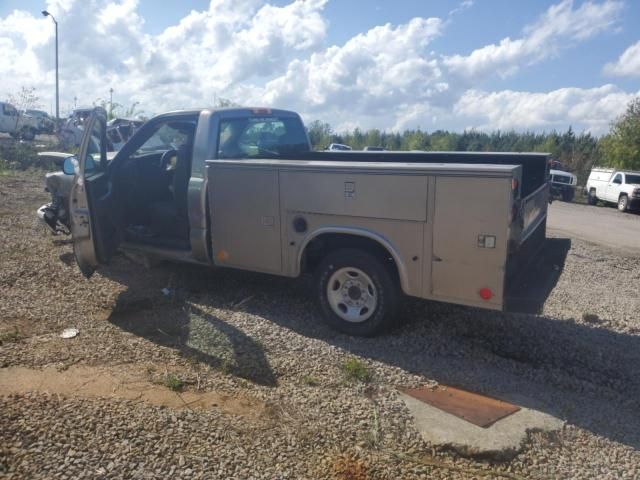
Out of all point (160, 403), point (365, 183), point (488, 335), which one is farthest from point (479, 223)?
point (160, 403)

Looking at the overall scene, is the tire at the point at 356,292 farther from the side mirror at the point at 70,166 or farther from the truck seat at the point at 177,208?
the side mirror at the point at 70,166

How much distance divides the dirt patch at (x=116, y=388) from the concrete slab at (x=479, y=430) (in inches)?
43.1

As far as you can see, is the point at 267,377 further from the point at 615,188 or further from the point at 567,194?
the point at 567,194

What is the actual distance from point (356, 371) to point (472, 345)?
51.0 inches

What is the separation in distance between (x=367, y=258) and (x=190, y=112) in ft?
8.65

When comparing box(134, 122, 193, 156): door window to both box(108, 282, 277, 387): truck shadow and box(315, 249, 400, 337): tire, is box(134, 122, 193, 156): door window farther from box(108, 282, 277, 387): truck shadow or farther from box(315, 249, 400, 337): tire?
box(315, 249, 400, 337): tire

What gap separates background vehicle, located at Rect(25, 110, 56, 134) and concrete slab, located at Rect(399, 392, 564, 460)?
35.6 metres

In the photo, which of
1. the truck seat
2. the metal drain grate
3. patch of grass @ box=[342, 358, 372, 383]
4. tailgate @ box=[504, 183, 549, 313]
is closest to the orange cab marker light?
tailgate @ box=[504, 183, 549, 313]

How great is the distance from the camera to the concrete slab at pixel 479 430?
11.7ft

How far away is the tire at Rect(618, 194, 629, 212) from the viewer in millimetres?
21797

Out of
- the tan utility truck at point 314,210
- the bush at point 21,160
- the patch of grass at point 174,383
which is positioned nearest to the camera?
the patch of grass at point 174,383

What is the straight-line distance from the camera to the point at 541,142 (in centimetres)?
4444

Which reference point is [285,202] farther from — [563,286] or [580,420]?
[563,286]

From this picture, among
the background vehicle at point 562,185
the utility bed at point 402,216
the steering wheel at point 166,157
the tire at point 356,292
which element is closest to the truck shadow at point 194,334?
the utility bed at point 402,216
